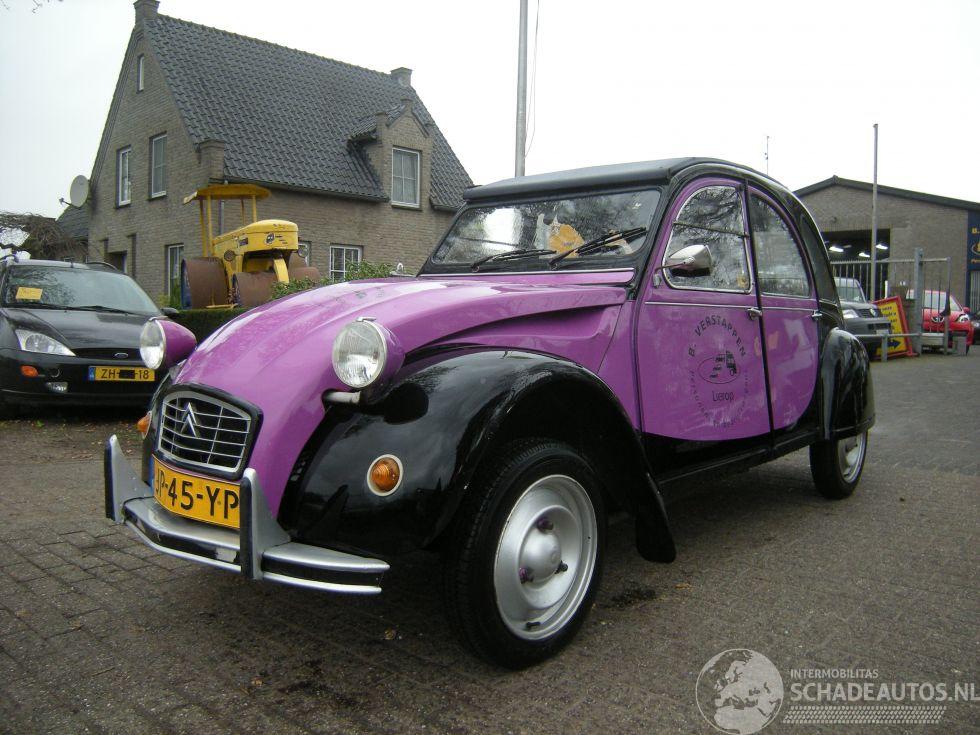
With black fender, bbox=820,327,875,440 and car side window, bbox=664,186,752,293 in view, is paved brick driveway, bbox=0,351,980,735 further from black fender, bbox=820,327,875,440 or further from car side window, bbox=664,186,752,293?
car side window, bbox=664,186,752,293

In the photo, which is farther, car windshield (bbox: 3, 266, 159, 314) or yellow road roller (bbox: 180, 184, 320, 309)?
yellow road roller (bbox: 180, 184, 320, 309)

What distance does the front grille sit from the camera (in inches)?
102

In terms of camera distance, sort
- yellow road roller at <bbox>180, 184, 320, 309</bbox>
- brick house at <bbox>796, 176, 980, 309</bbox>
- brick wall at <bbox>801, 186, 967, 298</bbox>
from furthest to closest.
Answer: brick wall at <bbox>801, 186, 967, 298</bbox> < brick house at <bbox>796, 176, 980, 309</bbox> < yellow road roller at <bbox>180, 184, 320, 309</bbox>

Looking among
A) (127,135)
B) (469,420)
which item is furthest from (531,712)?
(127,135)

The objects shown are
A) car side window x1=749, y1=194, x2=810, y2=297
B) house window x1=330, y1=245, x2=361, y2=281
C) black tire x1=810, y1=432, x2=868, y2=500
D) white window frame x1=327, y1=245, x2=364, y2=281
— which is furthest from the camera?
house window x1=330, y1=245, x2=361, y2=281

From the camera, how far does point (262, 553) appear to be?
236cm

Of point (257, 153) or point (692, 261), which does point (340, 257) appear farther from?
point (692, 261)

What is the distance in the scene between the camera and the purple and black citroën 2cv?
242cm

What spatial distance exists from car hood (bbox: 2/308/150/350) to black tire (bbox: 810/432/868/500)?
6086 millimetres

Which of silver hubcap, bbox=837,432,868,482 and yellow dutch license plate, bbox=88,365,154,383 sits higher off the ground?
yellow dutch license plate, bbox=88,365,154,383

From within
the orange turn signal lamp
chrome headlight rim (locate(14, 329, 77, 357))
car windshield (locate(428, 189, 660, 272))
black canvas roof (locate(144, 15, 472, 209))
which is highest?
black canvas roof (locate(144, 15, 472, 209))

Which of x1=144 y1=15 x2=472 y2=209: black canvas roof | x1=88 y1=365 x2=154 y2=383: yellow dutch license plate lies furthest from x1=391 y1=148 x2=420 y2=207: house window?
x1=88 y1=365 x2=154 y2=383: yellow dutch license plate

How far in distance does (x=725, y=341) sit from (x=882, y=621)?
1.43 metres

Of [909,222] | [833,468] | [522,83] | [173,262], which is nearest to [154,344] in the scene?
[833,468]
